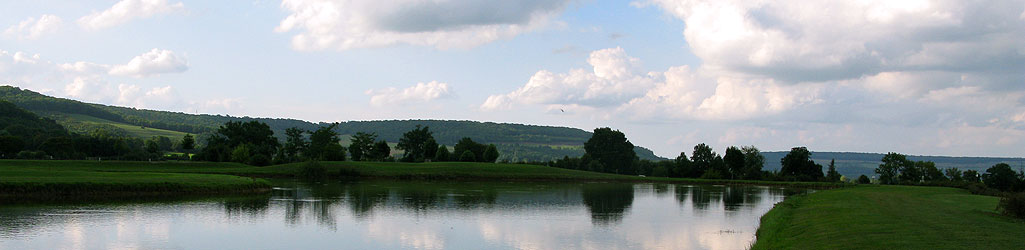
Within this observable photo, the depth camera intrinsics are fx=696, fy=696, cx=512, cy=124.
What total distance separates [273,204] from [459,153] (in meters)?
97.6

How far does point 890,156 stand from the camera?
124m

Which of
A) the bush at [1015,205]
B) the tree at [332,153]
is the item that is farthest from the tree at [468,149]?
the bush at [1015,205]

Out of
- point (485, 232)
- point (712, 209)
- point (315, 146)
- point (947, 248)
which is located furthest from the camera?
point (315, 146)

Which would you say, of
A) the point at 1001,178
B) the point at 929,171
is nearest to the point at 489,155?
the point at 929,171

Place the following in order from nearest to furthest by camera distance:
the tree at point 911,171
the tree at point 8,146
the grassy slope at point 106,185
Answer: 1. the grassy slope at point 106,185
2. the tree at point 8,146
3. the tree at point 911,171

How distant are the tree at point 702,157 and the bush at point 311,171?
76519mm

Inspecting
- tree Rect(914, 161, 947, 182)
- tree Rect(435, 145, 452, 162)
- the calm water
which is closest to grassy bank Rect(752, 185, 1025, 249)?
the calm water

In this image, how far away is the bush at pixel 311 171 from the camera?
325 ft

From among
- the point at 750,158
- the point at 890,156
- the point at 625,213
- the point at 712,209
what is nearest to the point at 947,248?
the point at 625,213

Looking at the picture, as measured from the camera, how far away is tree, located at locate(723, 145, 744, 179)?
135m

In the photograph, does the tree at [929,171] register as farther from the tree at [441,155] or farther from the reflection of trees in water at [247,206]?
the reflection of trees in water at [247,206]

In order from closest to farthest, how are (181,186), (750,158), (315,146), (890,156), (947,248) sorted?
(947,248) < (181,186) < (890,156) < (315,146) < (750,158)

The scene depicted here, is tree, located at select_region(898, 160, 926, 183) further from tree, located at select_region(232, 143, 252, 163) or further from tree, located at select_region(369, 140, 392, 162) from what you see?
tree, located at select_region(232, 143, 252, 163)

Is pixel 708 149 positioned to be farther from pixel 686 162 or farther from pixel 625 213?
pixel 625 213
